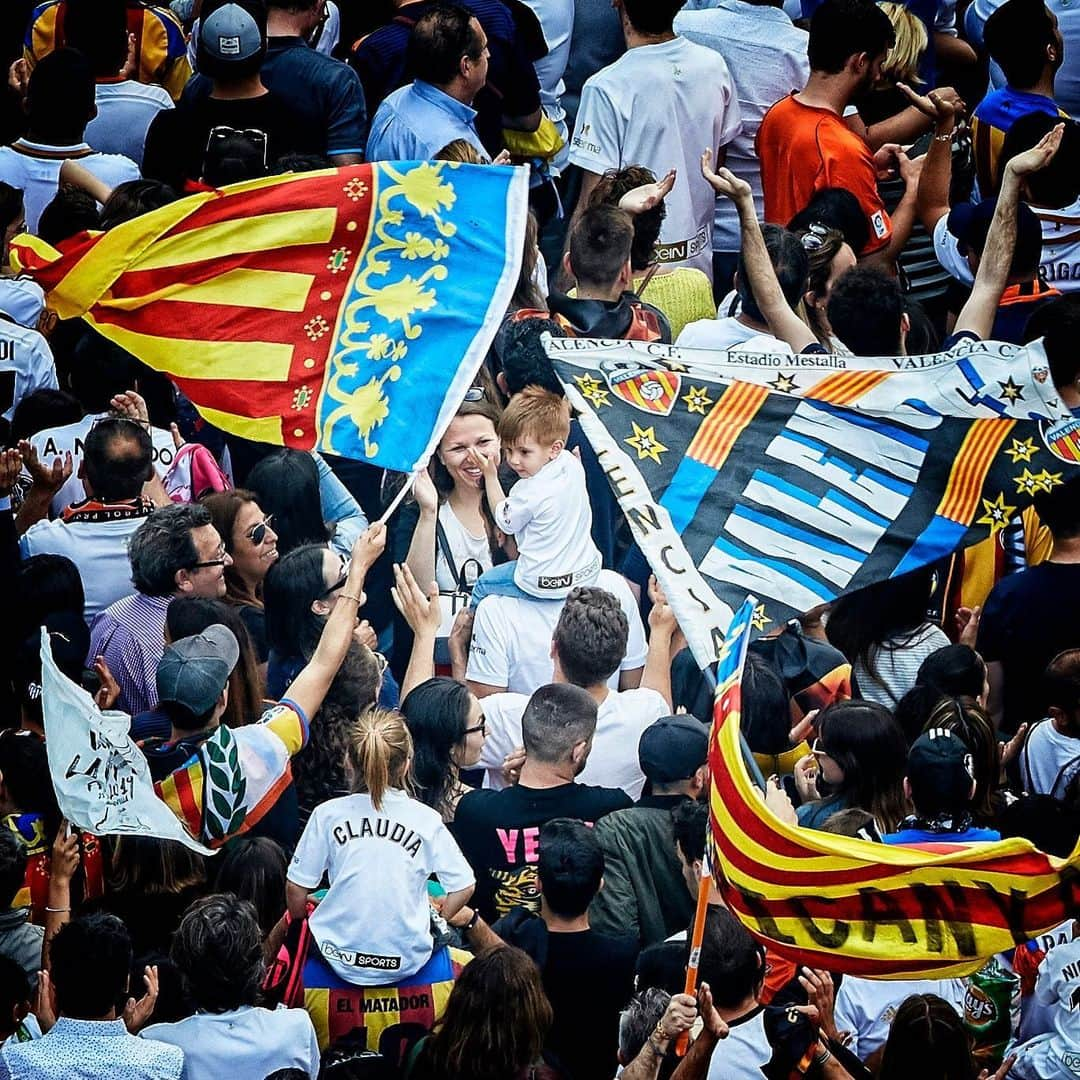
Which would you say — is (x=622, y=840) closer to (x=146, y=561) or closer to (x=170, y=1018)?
(x=170, y=1018)

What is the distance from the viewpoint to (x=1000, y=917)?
5574mm

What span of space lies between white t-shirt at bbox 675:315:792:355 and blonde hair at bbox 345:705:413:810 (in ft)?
8.12

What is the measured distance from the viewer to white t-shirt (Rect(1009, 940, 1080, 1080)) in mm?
6102

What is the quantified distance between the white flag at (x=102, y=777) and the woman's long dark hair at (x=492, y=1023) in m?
0.88

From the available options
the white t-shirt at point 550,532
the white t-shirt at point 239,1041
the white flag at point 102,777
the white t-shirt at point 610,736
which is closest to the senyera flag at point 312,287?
the white t-shirt at point 550,532

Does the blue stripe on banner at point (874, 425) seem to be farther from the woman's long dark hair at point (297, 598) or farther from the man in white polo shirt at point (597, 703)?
the woman's long dark hair at point (297, 598)

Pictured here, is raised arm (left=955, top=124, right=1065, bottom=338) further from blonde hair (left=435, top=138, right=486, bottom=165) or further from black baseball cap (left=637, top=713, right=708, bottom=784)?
black baseball cap (left=637, top=713, right=708, bottom=784)

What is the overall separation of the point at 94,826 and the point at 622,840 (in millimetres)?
1658

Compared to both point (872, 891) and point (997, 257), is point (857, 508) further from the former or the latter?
point (872, 891)

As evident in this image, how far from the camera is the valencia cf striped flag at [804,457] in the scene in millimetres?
7207

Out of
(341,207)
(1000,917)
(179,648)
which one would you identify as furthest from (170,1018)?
(341,207)

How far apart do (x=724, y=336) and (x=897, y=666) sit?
5.16ft

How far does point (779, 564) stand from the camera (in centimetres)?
718

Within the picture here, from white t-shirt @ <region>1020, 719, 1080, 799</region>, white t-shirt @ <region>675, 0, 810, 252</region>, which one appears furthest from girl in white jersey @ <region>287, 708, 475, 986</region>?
white t-shirt @ <region>675, 0, 810, 252</region>
